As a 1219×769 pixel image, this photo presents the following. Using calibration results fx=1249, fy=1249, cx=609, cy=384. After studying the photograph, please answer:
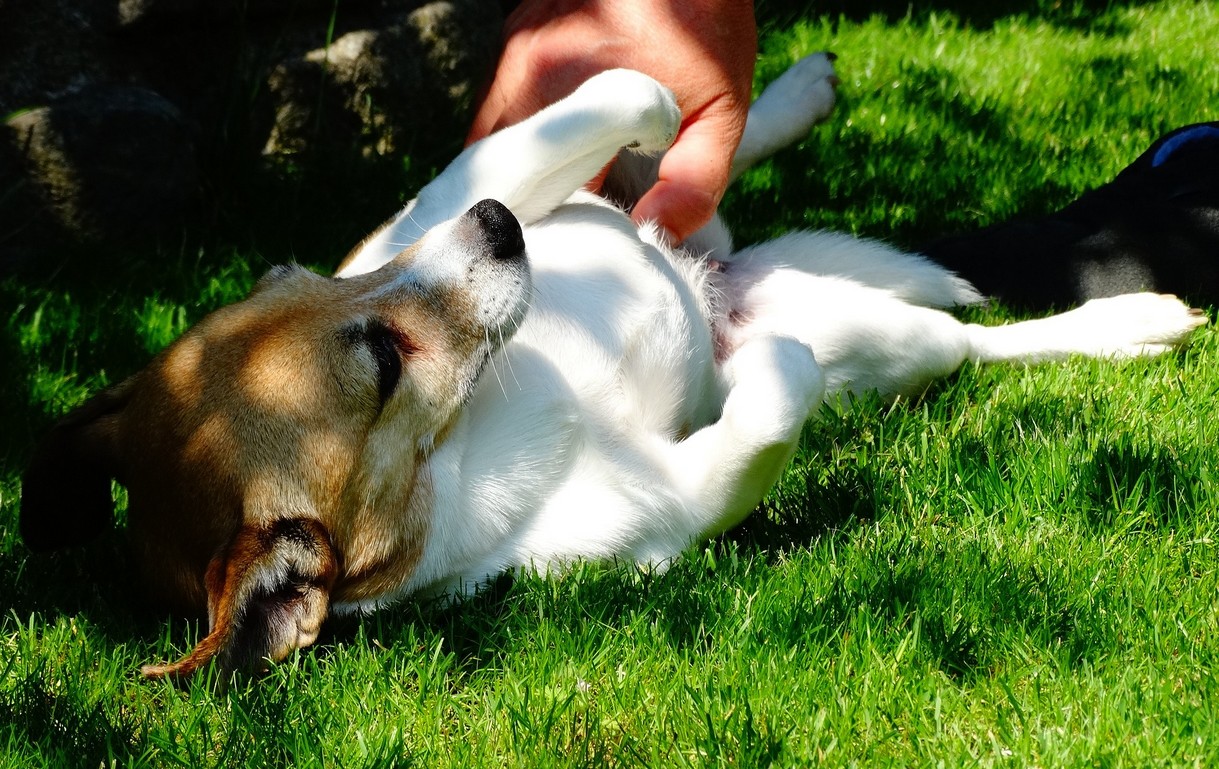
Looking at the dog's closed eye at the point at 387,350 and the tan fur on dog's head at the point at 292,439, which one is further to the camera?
the dog's closed eye at the point at 387,350

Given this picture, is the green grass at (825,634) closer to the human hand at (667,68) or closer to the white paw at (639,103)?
the human hand at (667,68)

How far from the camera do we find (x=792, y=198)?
5.74 metres

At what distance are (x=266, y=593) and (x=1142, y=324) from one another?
2800mm

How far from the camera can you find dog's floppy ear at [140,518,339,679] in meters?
2.74

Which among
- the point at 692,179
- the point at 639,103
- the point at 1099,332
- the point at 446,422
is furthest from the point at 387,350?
the point at 1099,332

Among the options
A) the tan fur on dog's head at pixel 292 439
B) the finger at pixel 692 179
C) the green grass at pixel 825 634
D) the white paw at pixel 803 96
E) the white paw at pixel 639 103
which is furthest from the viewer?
the white paw at pixel 803 96

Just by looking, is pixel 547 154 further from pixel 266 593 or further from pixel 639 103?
pixel 266 593

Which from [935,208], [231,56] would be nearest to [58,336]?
[231,56]

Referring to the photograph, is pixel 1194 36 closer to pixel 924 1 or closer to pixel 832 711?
pixel 924 1

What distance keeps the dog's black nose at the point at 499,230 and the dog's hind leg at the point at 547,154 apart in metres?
0.41

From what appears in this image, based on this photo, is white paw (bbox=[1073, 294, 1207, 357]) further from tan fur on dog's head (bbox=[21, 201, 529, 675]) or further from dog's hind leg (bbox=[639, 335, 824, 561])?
tan fur on dog's head (bbox=[21, 201, 529, 675])

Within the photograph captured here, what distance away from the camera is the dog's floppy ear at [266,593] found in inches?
108

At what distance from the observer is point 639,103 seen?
3682 millimetres

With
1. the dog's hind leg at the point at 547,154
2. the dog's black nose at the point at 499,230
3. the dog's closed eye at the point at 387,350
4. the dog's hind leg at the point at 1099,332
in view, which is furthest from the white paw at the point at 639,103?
the dog's hind leg at the point at 1099,332
